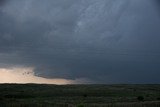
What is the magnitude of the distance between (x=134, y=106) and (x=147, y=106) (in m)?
3.26

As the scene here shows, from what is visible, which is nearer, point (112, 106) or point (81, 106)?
point (81, 106)

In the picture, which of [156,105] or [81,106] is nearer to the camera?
[81,106]

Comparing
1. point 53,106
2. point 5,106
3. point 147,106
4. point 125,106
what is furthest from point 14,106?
point 147,106

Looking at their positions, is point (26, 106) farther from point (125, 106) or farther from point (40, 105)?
point (125, 106)

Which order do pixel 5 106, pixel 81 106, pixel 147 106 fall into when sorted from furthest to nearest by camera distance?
pixel 147 106 → pixel 5 106 → pixel 81 106

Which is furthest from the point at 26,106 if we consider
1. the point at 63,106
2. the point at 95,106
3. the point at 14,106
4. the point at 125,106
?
the point at 125,106

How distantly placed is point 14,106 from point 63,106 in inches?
365

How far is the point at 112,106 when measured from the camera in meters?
71.4

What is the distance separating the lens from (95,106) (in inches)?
2771

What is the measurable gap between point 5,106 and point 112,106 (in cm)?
2015

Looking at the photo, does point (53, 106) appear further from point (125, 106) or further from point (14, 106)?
point (125, 106)

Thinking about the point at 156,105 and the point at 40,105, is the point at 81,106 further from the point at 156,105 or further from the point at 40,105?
the point at 156,105

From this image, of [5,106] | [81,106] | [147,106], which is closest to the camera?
[81,106]

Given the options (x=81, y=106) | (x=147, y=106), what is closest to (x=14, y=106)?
(x=81, y=106)
